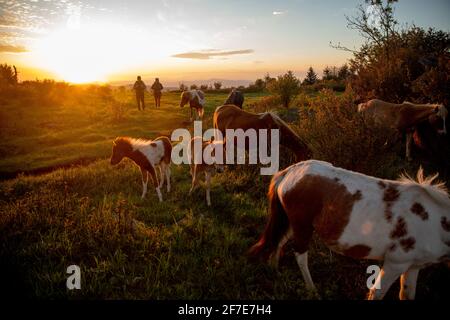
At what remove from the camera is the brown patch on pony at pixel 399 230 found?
3.16 meters

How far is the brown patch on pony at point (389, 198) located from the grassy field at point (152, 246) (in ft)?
4.54

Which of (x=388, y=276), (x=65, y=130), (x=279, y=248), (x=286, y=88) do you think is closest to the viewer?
(x=388, y=276)

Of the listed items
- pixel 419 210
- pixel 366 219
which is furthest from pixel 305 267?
pixel 419 210

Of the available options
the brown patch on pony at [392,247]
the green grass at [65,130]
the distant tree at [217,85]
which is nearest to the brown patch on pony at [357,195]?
the brown patch on pony at [392,247]

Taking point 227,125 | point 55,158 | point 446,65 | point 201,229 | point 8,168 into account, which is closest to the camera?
point 201,229

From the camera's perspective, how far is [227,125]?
31.5 feet

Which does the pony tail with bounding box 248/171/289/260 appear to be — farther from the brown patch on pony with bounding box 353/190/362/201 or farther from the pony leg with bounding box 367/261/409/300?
the pony leg with bounding box 367/261/409/300

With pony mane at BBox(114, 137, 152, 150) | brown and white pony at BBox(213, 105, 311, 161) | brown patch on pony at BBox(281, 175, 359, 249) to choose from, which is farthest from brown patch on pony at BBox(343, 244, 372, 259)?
pony mane at BBox(114, 137, 152, 150)

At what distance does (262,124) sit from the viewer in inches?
326

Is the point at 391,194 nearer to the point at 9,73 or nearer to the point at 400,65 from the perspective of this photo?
the point at 400,65

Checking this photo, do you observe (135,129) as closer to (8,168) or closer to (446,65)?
(8,168)

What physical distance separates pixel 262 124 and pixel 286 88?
14386mm

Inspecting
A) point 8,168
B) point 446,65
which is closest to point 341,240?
point 446,65

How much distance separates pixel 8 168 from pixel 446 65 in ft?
51.2
